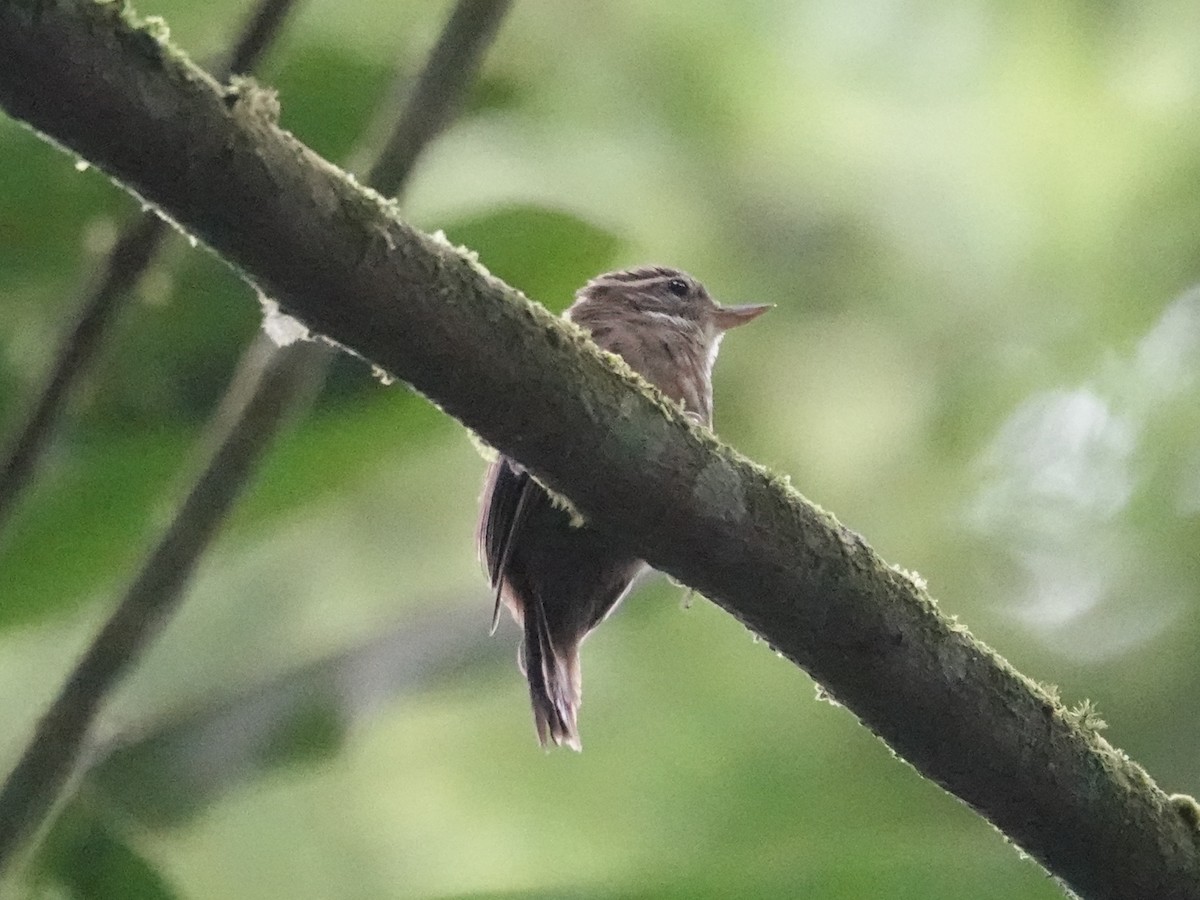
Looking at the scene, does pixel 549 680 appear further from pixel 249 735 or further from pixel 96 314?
pixel 96 314

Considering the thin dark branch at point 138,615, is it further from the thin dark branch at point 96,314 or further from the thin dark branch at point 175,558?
the thin dark branch at point 96,314

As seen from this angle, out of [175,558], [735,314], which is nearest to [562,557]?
[175,558]

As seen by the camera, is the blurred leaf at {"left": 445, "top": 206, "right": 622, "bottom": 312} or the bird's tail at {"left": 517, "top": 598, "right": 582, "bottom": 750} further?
the blurred leaf at {"left": 445, "top": 206, "right": 622, "bottom": 312}

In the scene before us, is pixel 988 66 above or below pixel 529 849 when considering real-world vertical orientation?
above

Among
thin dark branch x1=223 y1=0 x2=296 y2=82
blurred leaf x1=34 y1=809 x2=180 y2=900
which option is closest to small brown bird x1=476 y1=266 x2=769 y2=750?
blurred leaf x1=34 y1=809 x2=180 y2=900

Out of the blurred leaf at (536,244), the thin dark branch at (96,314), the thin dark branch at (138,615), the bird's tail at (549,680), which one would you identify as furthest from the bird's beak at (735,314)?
the thin dark branch at (96,314)

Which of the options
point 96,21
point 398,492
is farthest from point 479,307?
point 398,492

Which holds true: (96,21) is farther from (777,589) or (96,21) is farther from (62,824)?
(62,824)

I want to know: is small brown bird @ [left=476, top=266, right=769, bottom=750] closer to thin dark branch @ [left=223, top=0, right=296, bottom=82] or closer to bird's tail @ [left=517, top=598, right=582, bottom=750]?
bird's tail @ [left=517, top=598, right=582, bottom=750]
